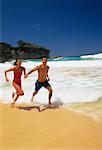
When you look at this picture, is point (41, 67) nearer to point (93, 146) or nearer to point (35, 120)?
point (35, 120)

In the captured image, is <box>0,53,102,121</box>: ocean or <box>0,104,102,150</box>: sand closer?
<box>0,104,102,150</box>: sand

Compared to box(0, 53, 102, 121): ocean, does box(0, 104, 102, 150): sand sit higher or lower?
lower

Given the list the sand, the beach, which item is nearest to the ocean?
the beach

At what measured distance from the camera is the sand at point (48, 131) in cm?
503

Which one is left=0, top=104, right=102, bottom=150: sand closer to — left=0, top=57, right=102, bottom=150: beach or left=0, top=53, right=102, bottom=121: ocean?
left=0, top=57, right=102, bottom=150: beach

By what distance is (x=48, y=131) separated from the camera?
18.5 ft

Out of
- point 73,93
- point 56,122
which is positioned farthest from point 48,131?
point 73,93

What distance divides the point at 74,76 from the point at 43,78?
13.7 feet

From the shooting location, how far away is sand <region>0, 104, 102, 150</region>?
16.5ft

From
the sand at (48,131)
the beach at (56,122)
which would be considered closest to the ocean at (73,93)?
the beach at (56,122)

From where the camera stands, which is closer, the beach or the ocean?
the beach

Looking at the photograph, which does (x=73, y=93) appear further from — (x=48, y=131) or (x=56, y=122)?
(x=48, y=131)

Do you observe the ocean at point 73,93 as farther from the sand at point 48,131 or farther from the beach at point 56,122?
the sand at point 48,131

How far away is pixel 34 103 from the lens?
337 inches
